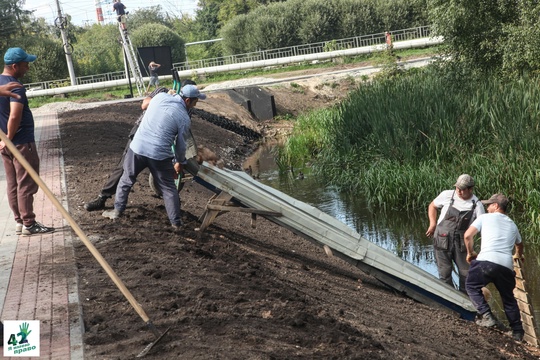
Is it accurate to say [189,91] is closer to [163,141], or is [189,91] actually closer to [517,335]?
[163,141]

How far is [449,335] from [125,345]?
3.99 metres

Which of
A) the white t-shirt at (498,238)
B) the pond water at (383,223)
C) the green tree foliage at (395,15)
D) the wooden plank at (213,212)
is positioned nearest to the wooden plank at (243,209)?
the wooden plank at (213,212)

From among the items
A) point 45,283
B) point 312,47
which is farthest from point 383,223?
point 312,47

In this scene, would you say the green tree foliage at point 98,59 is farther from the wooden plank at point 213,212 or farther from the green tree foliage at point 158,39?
the wooden plank at point 213,212

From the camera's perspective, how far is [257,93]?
34.4 metres

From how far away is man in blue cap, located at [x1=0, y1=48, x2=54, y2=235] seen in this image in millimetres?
8922

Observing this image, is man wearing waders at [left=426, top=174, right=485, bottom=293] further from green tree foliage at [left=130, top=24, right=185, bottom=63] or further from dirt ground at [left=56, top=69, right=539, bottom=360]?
green tree foliage at [left=130, top=24, right=185, bottom=63]

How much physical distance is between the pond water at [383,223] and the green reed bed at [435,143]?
0.34 meters

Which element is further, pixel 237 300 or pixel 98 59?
pixel 98 59

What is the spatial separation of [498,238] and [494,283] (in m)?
0.55

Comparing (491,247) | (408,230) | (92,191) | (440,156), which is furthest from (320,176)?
(491,247)

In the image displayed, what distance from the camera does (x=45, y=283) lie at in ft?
25.8

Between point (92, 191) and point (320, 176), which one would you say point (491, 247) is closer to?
point (92, 191)

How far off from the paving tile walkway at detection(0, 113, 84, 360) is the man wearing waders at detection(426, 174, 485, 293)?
442 cm
